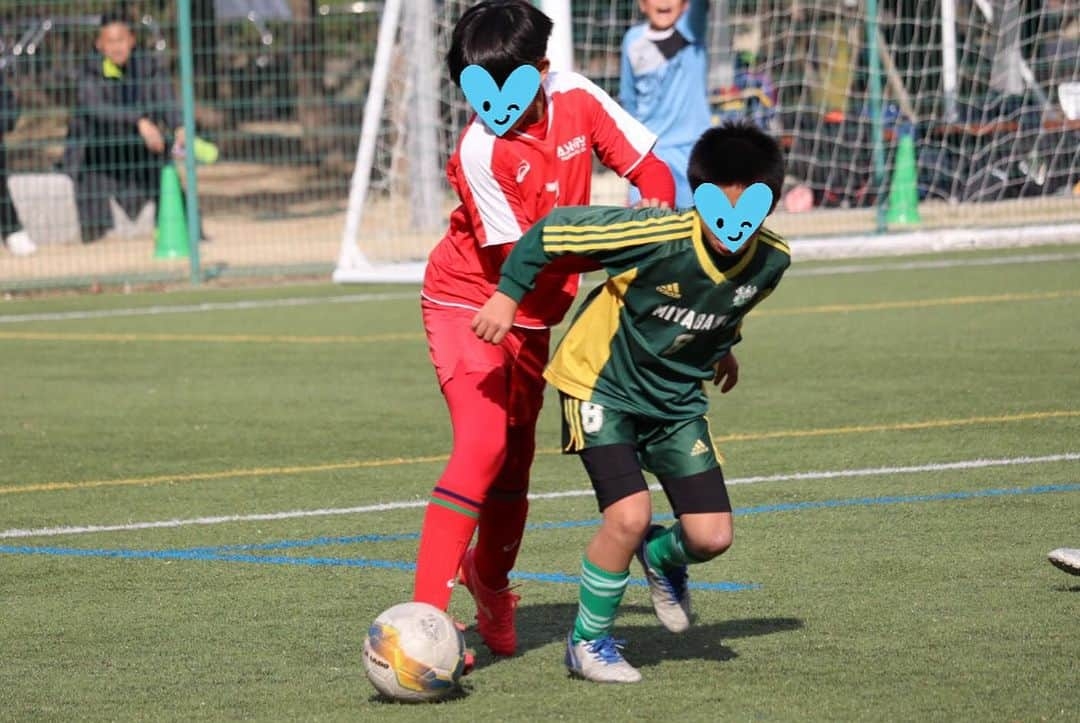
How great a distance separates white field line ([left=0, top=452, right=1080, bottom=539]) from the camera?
6.85 metres

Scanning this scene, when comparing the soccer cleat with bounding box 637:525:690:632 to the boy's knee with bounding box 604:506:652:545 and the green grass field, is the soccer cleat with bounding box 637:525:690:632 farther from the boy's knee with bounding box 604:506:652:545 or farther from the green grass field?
the boy's knee with bounding box 604:506:652:545

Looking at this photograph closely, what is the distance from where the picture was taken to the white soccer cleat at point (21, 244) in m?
18.1

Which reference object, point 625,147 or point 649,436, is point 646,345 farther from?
point 625,147

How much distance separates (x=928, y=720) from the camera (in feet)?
14.1

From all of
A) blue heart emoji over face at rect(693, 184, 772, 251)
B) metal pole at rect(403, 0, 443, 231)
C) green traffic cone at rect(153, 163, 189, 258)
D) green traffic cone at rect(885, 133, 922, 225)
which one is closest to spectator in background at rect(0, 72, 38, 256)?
green traffic cone at rect(153, 163, 189, 258)

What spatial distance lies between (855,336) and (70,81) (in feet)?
31.5

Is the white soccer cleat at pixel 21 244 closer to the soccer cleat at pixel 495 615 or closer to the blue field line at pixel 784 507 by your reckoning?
the blue field line at pixel 784 507

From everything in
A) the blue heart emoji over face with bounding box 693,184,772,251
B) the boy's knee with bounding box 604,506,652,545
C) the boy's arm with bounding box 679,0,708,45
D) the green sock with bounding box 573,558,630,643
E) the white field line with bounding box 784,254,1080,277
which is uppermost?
the boy's arm with bounding box 679,0,708,45

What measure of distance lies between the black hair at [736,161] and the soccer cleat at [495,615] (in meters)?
1.23

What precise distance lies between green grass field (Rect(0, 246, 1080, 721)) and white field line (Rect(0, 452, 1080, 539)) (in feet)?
0.07

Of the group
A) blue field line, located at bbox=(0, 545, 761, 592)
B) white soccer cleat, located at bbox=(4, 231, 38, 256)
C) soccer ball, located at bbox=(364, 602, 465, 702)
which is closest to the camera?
soccer ball, located at bbox=(364, 602, 465, 702)

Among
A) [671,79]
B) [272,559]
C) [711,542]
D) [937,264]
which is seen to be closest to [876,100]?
[937,264]

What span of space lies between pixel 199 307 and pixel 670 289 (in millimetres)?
10033

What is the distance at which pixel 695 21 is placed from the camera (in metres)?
12.5
